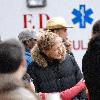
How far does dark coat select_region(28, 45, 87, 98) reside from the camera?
4.89 metres

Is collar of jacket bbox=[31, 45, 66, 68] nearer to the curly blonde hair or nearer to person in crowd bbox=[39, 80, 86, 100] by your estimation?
the curly blonde hair

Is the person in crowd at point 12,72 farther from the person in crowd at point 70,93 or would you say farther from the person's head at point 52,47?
the person's head at point 52,47

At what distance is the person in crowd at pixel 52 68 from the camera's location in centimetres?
490

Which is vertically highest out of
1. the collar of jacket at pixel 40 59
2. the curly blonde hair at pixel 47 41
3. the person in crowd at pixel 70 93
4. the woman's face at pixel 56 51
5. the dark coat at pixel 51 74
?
the curly blonde hair at pixel 47 41

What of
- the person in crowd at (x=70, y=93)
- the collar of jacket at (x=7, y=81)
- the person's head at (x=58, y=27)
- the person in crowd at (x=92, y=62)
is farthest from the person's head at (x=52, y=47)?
the collar of jacket at (x=7, y=81)

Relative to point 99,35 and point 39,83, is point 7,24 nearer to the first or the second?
point 39,83

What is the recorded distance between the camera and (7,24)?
7.84m

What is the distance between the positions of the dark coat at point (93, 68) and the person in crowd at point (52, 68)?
0.49 metres

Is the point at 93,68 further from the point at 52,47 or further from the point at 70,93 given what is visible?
the point at 52,47

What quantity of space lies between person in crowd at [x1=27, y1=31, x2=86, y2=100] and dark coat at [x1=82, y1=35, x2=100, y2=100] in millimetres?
487

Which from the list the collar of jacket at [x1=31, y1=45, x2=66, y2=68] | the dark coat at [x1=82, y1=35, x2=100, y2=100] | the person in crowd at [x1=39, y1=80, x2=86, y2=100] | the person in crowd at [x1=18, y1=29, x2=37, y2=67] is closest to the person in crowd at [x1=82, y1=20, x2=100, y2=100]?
the dark coat at [x1=82, y1=35, x2=100, y2=100]

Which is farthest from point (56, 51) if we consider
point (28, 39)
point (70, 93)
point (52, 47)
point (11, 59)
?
point (11, 59)

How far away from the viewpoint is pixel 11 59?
3.28 metres

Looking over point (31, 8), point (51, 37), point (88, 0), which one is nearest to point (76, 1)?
point (88, 0)
